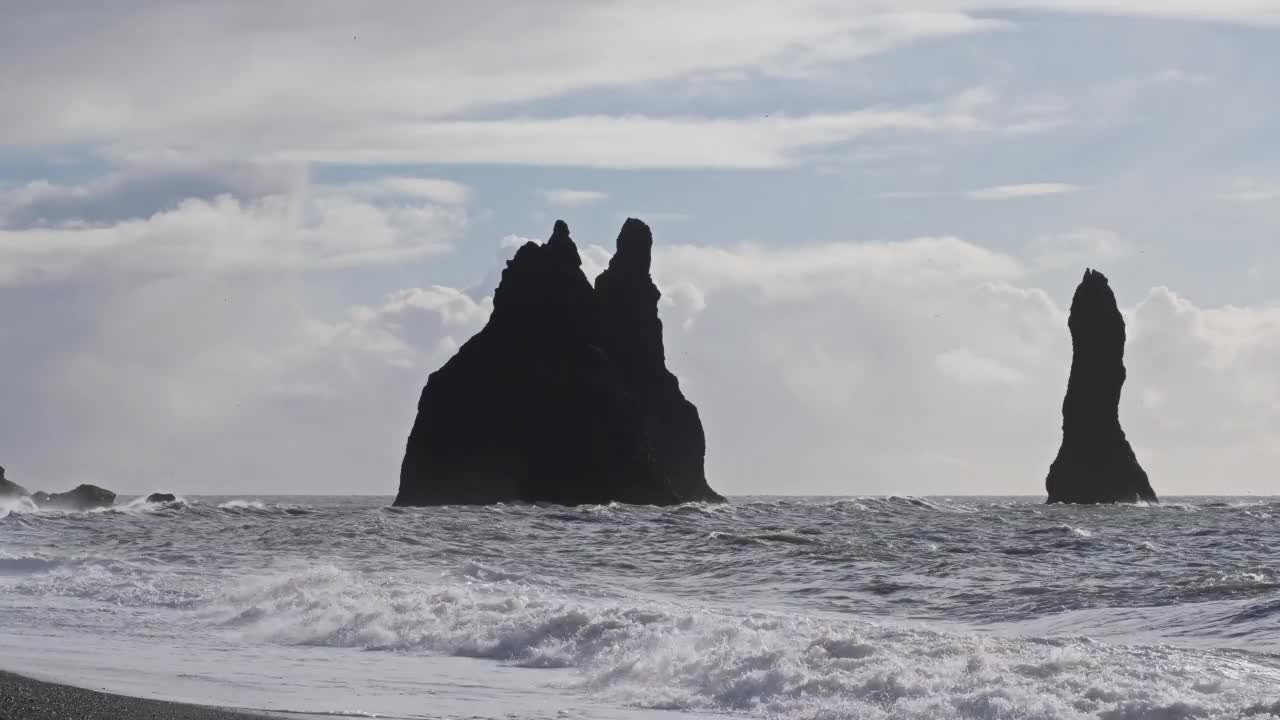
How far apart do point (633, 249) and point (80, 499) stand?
51.2 m

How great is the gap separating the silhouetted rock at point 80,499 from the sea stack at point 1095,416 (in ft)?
271

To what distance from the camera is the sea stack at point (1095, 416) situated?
12150 cm

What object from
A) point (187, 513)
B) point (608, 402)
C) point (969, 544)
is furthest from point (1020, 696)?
point (608, 402)

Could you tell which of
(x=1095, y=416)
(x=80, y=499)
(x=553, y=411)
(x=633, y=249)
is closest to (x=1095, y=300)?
(x=1095, y=416)

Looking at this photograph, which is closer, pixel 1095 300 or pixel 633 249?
pixel 633 249

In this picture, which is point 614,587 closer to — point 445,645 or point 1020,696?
point 445,645

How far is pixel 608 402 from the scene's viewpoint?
319 feet

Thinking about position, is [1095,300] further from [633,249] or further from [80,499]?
[80,499]

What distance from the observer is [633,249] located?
109625mm

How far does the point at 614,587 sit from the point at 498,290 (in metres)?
78.6

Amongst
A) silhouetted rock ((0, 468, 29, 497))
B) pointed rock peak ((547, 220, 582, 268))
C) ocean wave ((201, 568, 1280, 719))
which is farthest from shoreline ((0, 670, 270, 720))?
pointed rock peak ((547, 220, 582, 268))

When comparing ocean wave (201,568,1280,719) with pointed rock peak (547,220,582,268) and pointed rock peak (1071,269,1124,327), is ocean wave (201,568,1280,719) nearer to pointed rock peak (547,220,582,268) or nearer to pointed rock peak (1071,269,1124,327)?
pointed rock peak (547,220,582,268)

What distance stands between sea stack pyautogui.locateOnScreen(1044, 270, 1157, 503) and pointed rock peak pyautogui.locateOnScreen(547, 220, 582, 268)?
49985mm

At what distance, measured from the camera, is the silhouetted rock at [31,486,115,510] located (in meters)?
68.2
